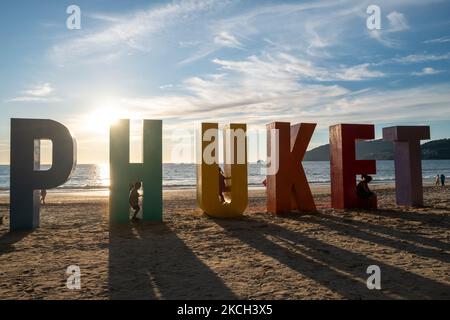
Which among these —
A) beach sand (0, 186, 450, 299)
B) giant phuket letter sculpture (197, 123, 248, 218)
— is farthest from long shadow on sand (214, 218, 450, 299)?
giant phuket letter sculpture (197, 123, 248, 218)

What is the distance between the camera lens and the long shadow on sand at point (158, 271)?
4945mm

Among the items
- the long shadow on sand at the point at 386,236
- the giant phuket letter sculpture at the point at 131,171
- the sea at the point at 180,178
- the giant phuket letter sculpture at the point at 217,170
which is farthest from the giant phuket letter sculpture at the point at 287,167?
the sea at the point at 180,178

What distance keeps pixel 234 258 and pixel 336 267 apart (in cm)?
175

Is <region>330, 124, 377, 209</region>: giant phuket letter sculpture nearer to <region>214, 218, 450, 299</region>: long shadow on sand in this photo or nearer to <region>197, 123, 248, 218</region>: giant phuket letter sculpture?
<region>197, 123, 248, 218</region>: giant phuket letter sculpture

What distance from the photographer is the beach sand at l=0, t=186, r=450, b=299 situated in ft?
16.5

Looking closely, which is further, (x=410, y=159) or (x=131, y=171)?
(x=410, y=159)

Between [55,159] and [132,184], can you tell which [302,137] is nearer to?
[132,184]

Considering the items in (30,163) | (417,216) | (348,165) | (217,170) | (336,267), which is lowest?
(336,267)

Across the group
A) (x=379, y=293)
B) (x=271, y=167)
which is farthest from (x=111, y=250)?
(x=271, y=167)

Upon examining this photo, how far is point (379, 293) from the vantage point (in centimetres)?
484

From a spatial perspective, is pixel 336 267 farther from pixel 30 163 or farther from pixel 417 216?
pixel 30 163

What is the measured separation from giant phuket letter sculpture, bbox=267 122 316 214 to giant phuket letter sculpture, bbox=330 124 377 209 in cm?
109

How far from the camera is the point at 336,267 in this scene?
6.06 m

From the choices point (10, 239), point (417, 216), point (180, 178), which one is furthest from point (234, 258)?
point (180, 178)
